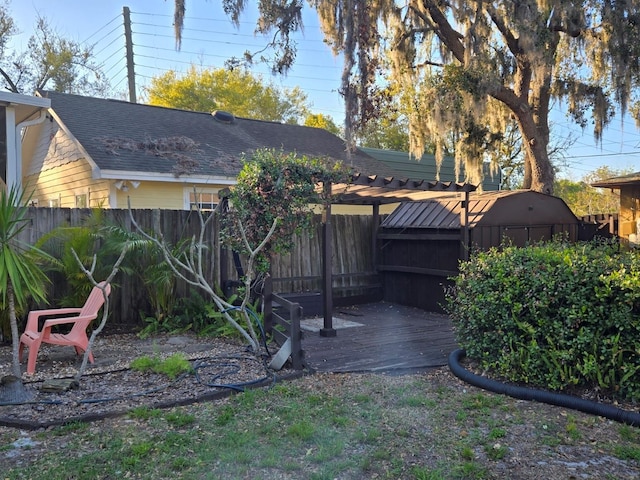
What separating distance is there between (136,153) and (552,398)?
898 centimetres

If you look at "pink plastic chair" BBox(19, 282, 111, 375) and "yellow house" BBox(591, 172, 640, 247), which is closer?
"pink plastic chair" BBox(19, 282, 111, 375)

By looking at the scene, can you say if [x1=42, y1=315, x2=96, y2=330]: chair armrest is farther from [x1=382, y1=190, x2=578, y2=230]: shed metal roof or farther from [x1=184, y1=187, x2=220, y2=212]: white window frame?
[x1=184, y1=187, x2=220, y2=212]: white window frame

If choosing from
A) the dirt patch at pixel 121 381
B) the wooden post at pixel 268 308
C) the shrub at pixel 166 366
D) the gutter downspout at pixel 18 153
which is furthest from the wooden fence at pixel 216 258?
the shrub at pixel 166 366

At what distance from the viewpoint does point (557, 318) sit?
4.11 metres

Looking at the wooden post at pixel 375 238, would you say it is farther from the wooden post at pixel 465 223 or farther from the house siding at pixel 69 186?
the house siding at pixel 69 186

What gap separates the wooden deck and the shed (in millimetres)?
626

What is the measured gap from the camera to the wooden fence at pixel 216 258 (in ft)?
22.9

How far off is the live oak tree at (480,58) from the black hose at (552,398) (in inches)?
248

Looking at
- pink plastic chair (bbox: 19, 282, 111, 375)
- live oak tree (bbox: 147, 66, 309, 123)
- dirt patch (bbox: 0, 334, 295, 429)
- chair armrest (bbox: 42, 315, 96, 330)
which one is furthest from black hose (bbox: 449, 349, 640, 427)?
live oak tree (bbox: 147, 66, 309, 123)

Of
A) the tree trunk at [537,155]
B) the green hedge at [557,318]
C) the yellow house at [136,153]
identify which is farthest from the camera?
the tree trunk at [537,155]

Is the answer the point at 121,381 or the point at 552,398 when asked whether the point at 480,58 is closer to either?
the point at 552,398

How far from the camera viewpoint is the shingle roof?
1033 centimetres

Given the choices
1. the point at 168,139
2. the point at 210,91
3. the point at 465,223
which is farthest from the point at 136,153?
the point at 210,91

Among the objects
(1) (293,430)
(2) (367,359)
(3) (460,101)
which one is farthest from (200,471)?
(3) (460,101)
